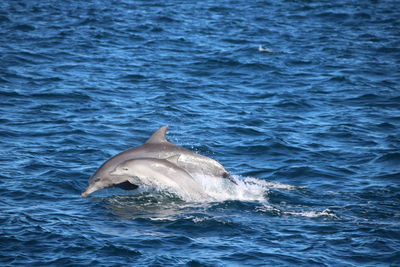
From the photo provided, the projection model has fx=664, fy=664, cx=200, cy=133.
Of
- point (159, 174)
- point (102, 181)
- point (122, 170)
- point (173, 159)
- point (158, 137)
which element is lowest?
point (102, 181)

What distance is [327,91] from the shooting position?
25.1m

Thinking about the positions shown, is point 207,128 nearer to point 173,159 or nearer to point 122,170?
point 173,159

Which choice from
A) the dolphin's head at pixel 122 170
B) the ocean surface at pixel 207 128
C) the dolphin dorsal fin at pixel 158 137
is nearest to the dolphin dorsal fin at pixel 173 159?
the dolphin dorsal fin at pixel 158 137

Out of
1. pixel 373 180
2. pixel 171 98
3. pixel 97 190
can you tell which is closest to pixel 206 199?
pixel 97 190

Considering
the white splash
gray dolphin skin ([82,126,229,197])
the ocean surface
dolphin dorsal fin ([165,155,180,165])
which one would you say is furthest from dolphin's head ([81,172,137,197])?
the white splash

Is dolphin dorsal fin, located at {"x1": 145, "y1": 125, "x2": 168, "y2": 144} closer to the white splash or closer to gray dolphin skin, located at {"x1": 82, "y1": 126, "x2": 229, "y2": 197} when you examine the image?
gray dolphin skin, located at {"x1": 82, "y1": 126, "x2": 229, "y2": 197}

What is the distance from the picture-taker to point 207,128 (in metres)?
20.6

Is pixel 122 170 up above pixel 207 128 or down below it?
above

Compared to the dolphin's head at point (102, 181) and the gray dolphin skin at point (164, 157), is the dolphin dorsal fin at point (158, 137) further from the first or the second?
the dolphin's head at point (102, 181)

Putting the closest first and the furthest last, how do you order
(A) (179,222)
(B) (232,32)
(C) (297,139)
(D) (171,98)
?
(A) (179,222) → (C) (297,139) → (D) (171,98) → (B) (232,32)

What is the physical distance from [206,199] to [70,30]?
19173mm

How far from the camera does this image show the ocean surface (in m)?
12.7

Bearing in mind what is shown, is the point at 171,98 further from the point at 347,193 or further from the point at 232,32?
the point at 232,32

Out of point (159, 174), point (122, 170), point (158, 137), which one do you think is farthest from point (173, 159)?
point (122, 170)
